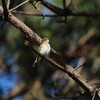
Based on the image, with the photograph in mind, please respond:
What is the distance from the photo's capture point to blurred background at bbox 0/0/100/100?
5.31m

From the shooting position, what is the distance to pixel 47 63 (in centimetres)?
517

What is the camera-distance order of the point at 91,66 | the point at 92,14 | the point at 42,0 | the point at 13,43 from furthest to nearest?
the point at 13,43 → the point at 91,66 → the point at 92,14 → the point at 42,0

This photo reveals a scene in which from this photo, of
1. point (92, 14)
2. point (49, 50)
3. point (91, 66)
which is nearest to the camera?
point (49, 50)

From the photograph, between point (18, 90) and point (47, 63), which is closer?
point (47, 63)

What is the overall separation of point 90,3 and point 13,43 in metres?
1.24

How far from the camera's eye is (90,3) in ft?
16.6

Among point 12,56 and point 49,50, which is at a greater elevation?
point 12,56

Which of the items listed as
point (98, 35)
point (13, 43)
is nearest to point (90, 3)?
point (98, 35)

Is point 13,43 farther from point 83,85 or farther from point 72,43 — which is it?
point 83,85

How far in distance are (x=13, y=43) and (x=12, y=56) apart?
17cm

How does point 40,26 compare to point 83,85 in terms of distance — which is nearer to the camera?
point 83,85

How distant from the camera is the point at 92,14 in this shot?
127 inches

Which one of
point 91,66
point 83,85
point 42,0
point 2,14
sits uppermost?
point 91,66

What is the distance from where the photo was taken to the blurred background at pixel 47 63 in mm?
5307
